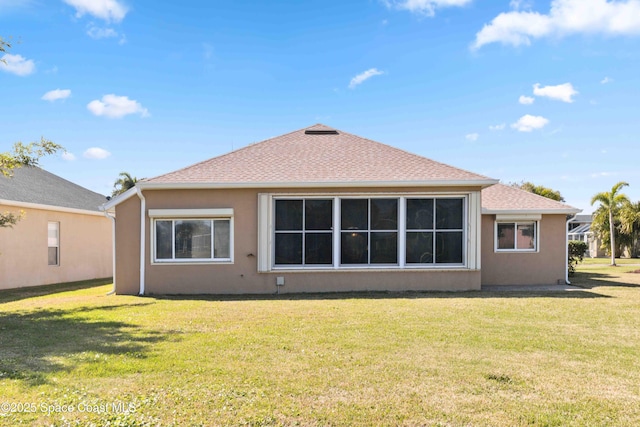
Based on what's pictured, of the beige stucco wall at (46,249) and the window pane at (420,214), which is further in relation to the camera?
the beige stucco wall at (46,249)

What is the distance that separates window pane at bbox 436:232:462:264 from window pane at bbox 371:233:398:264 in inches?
52.6

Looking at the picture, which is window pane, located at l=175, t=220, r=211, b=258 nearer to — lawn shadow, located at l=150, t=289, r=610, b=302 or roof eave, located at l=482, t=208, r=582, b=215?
lawn shadow, located at l=150, t=289, r=610, b=302

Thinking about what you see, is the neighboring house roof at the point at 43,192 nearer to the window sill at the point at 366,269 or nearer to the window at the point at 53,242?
the window at the point at 53,242

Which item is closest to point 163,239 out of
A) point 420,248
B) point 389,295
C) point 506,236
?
point 389,295

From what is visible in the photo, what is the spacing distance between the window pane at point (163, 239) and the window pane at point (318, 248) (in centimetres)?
416

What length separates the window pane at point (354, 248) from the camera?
12922 millimetres

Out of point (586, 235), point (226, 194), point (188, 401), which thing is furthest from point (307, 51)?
point (586, 235)

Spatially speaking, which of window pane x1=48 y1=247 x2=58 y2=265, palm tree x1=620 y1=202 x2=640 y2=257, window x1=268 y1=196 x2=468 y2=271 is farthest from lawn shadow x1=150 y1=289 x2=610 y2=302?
palm tree x1=620 y1=202 x2=640 y2=257

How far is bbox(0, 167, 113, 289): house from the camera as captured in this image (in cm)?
1503

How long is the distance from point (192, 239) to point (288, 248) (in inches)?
115

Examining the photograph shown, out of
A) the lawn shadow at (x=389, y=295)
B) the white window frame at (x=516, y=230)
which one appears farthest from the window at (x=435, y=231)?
the white window frame at (x=516, y=230)

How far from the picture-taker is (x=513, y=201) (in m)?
15.6

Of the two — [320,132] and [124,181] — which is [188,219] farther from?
[124,181]

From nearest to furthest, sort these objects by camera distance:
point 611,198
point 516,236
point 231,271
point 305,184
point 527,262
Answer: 1. point 305,184
2. point 231,271
3. point 527,262
4. point 516,236
5. point 611,198
